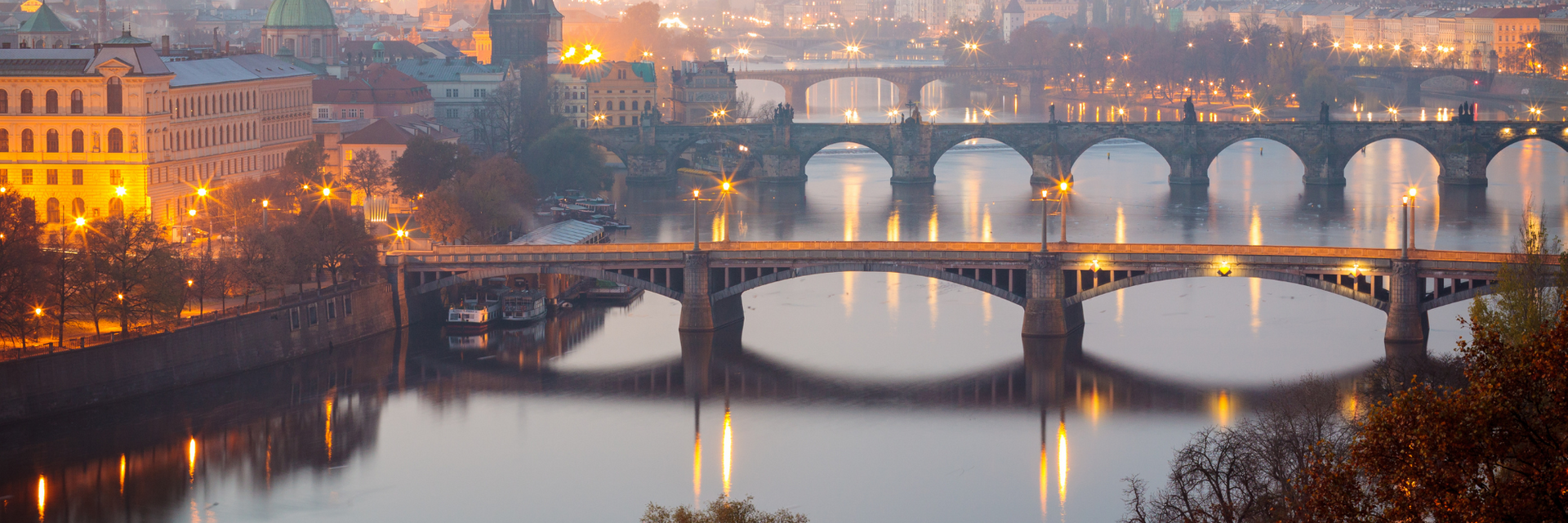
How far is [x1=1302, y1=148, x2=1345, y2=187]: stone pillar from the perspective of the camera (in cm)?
9581

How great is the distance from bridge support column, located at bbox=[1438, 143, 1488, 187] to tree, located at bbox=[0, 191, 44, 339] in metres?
66.3

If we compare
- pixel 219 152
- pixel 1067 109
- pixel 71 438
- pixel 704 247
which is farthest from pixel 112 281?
pixel 1067 109

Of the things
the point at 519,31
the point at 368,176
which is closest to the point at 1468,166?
the point at 368,176

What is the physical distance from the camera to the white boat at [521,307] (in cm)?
5738

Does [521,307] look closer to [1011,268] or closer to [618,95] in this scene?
[1011,268]

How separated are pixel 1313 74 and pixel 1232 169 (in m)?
32.1

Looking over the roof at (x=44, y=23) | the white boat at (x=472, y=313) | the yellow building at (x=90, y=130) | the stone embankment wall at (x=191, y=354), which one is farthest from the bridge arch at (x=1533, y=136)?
the roof at (x=44, y=23)

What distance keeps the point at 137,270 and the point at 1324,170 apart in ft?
209

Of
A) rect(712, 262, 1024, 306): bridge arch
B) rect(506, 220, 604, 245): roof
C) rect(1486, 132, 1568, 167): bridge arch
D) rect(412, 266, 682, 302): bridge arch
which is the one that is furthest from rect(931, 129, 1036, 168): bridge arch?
rect(712, 262, 1024, 306): bridge arch

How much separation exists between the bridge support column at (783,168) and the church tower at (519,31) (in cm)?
1841

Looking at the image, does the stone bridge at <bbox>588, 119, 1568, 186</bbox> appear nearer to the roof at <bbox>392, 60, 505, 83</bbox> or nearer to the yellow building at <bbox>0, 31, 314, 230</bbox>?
the roof at <bbox>392, 60, 505, 83</bbox>

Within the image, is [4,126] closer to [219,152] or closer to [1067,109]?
[219,152]

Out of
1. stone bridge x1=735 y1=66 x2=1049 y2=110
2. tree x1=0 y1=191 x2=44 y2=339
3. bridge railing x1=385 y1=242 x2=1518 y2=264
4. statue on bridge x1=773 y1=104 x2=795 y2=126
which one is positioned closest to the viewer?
tree x1=0 y1=191 x2=44 y2=339

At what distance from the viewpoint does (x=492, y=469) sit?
41219 mm
